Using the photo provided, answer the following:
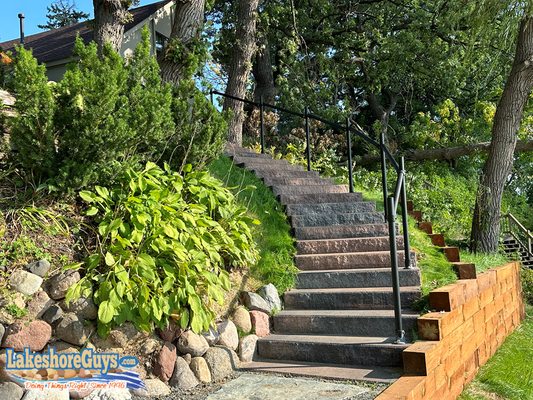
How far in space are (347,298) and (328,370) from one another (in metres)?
0.85

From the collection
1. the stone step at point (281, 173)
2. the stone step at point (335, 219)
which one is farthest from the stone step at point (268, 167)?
the stone step at point (335, 219)

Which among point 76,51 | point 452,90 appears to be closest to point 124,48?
point 452,90

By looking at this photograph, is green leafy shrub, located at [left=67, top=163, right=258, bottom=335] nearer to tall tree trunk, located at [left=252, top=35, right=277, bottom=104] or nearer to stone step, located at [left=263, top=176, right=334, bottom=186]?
stone step, located at [left=263, top=176, right=334, bottom=186]

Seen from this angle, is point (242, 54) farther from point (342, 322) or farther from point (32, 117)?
point (342, 322)

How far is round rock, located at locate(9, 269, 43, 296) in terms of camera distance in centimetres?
316

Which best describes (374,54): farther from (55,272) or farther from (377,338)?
(55,272)

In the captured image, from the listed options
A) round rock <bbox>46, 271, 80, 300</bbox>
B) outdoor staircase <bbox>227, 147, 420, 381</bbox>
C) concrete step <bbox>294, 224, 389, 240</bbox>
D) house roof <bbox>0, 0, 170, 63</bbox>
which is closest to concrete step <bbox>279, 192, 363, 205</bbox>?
outdoor staircase <bbox>227, 147, 420, 381</bbox>

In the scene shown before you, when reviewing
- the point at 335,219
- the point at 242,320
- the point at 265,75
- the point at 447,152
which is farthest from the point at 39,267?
the point at 447,152

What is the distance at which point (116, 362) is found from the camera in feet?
10.8

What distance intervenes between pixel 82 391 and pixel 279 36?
11217 millimetres

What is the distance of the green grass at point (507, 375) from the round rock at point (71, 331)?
2.81 meters

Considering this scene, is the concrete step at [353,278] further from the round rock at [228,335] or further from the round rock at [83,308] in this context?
the round rock at [83,308]

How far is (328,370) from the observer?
3.71 m

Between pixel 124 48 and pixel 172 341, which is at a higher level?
pixel 124 48
